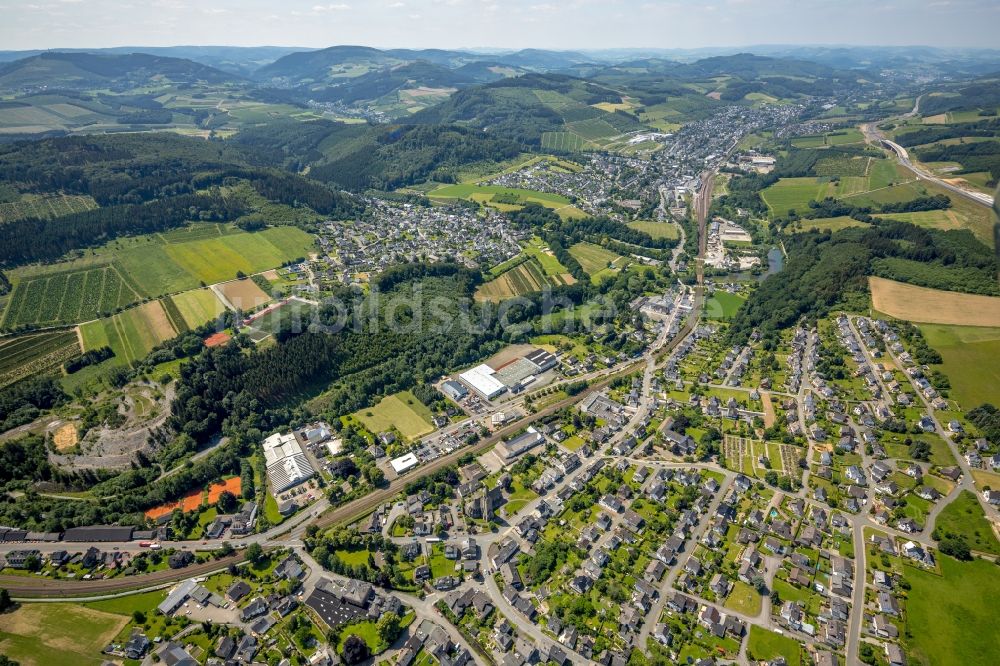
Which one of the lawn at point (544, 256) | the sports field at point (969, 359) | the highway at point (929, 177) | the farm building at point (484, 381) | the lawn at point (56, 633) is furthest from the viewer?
the highway at point (929, 177)

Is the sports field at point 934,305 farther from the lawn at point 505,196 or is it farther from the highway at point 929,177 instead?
the lawn at point 505,196

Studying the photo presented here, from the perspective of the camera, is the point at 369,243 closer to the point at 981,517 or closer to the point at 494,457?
the point at 494,457

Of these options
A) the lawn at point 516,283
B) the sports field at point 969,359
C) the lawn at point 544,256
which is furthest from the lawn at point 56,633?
the sports field at point 969,359

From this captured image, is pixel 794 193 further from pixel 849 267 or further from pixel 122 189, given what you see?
pixel 122 189

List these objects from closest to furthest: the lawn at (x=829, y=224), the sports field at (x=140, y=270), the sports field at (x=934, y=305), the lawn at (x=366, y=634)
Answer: the lawn at (x=366, y=634) < the sports field at (x=934, y=305) < the sports field at (x=140, y=270) < the lawn at (x=829, y=224)

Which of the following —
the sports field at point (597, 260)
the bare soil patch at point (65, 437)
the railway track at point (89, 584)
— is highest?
→ the sports field at point (597, 260)

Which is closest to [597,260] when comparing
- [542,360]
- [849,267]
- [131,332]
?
[542,360]

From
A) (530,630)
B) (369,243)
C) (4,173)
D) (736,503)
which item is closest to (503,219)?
(369,243)
